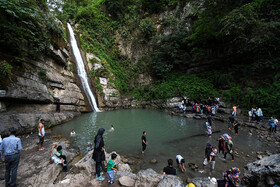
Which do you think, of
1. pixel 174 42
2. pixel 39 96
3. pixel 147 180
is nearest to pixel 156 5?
pixel 174 42

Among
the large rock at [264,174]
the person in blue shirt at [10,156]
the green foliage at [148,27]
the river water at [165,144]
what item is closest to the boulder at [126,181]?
the river water at [165,144]

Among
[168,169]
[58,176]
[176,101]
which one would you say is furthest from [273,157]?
[176,101]

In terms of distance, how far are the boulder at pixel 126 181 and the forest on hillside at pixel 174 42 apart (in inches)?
384

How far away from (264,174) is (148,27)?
2873 centimetres

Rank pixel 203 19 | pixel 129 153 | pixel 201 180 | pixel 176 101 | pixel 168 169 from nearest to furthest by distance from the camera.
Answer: pixel 201 180 < pixel 168 169 < pixel 129 153 < pixel 203 19 < pixel 176 101

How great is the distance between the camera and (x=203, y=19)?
1791cm

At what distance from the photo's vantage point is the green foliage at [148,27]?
26.3 meters

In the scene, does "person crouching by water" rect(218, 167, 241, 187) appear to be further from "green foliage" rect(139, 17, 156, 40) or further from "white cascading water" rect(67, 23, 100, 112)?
"green foliage" rect(139, 17, 156, 40)

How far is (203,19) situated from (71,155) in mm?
22905

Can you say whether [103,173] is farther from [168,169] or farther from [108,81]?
[108,81]

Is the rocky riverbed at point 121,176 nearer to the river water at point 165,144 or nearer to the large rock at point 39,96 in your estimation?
the river water at point 165,144

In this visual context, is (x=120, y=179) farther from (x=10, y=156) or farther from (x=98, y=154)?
(x=10, y=156)

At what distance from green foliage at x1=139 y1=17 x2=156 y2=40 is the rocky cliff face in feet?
58.0

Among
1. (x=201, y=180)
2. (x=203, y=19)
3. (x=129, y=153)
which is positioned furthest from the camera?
(x=203, y=19)
